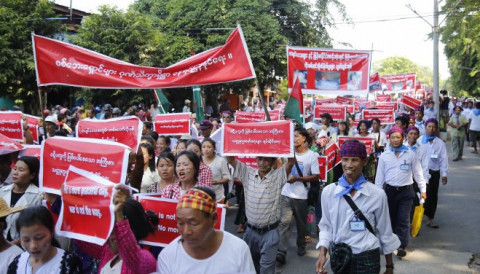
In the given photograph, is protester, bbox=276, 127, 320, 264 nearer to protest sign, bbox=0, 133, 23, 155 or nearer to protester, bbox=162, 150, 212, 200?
protester, bbox=162, 150, 212, 200

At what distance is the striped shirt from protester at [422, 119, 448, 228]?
3.85 metres

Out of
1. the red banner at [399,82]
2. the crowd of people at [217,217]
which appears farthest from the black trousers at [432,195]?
the red banner at [399,82]

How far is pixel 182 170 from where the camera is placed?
4121 mm

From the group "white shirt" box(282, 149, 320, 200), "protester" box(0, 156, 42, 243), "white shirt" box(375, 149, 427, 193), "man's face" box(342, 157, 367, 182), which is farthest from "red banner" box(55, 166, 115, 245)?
"white shirt" box(375, 149, 427, 193)

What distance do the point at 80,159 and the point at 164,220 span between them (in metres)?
0.81

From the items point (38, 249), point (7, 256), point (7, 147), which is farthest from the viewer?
point (7, 147)

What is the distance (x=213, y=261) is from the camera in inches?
96.2

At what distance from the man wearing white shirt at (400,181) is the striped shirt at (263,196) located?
6.48ft

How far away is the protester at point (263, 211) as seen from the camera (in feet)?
15.2

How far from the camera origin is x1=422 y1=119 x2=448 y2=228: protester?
25.3 feet

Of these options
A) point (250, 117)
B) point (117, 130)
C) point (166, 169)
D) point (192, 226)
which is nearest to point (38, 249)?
point (192, 226)

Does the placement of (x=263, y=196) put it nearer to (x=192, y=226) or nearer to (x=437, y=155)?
(x=192, y=226)

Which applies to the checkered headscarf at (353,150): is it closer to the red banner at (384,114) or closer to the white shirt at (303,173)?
the white shirt at (303,173)

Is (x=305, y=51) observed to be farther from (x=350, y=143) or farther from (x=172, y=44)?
(x=172, y=44)
